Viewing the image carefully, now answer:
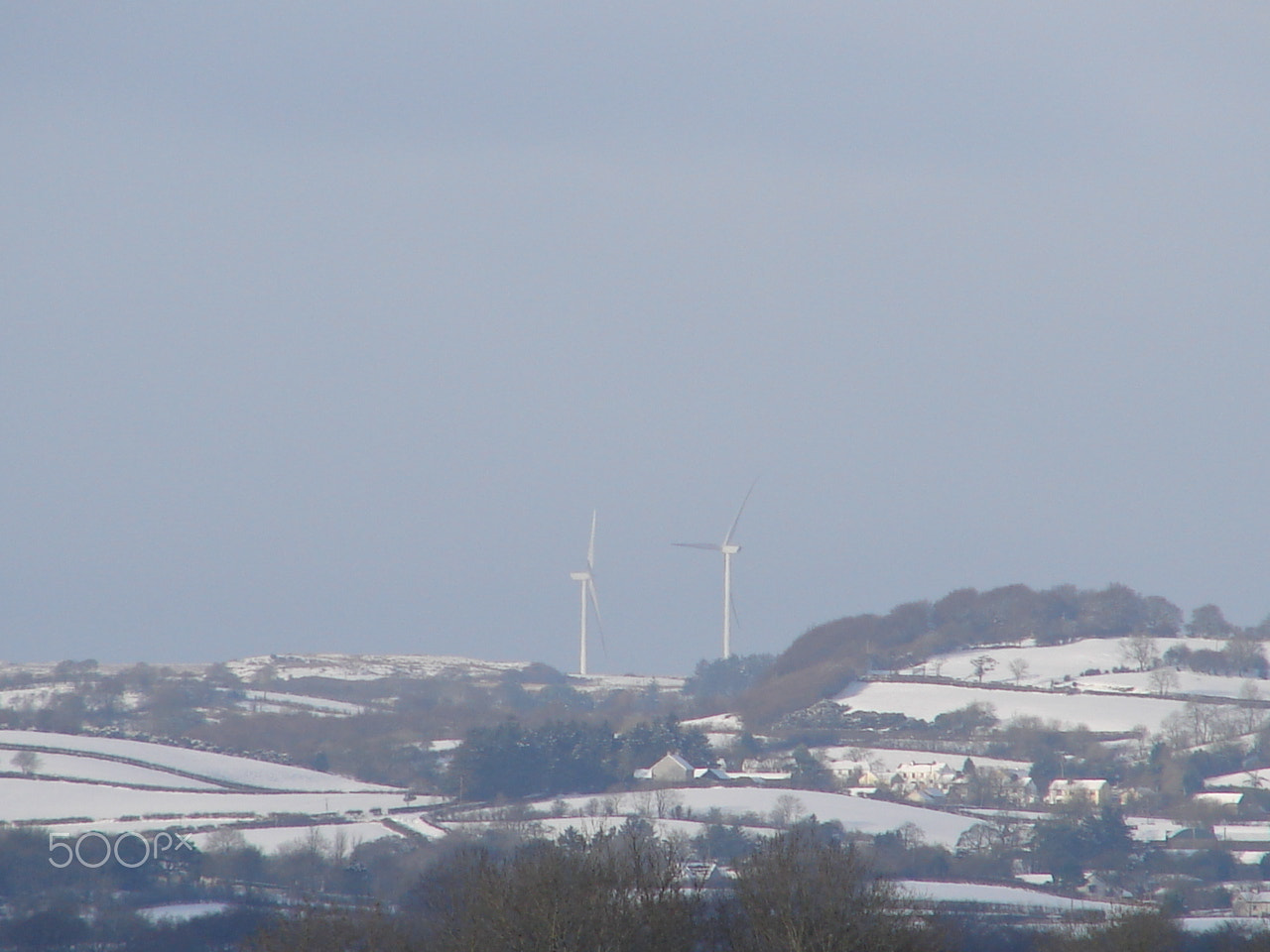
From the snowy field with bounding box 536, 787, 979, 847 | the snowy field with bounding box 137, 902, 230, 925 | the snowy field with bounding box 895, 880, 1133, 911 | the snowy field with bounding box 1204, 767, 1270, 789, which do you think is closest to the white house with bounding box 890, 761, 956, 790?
the snowy field with bounding box 536, 787, 979, 847

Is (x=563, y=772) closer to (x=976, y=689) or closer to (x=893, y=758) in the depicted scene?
(x=893, y=758)

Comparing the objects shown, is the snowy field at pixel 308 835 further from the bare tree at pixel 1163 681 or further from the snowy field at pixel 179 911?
the bare tree at pixel 1163 681

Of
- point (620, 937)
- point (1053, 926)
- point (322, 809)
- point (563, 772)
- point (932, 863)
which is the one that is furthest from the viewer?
point (563, 772)

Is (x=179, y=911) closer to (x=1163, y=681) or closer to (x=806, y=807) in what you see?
(x=806, y=807)

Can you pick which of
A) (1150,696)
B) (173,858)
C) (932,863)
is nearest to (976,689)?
(1150,696)

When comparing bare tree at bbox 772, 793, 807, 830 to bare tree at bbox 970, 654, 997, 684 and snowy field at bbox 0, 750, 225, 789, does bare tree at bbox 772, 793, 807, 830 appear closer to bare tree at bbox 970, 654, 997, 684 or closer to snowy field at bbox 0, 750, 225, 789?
snowy field at bbox 0, 750, 225, 789

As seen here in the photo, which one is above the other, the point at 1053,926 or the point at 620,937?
the point at 620,937

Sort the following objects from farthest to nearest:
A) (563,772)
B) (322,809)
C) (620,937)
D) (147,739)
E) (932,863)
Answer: (147,739) < (563,772) < (322,809) < (932,863) < (620,937)
